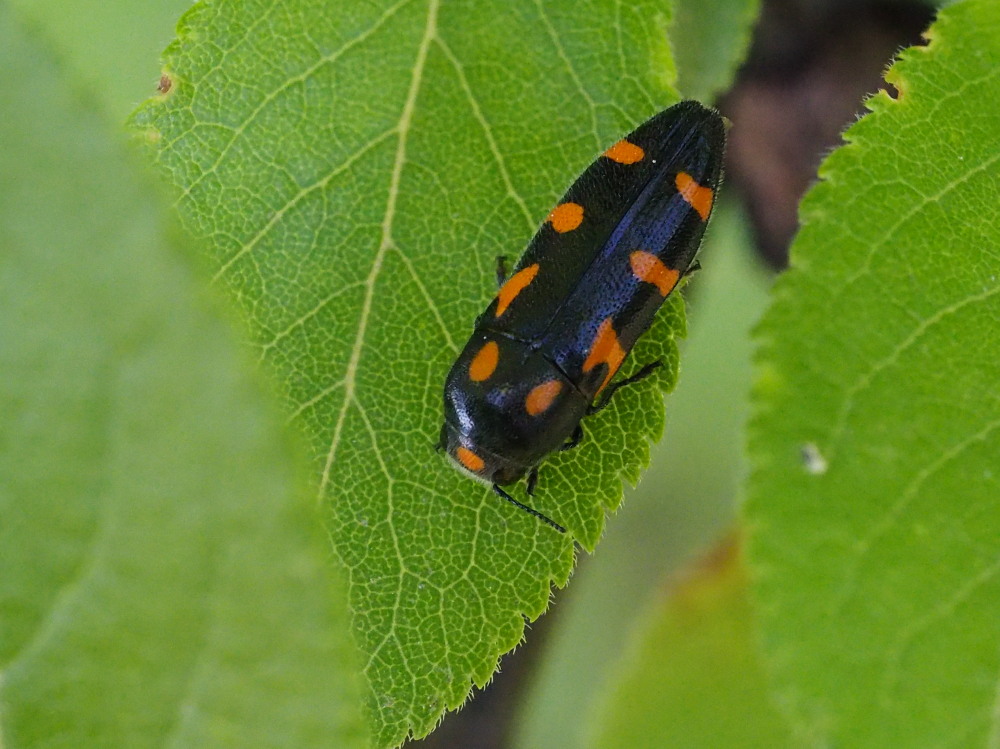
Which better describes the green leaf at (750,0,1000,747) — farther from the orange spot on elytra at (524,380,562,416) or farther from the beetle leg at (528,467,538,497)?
the orange spot on elytra at (524,380,562,416)

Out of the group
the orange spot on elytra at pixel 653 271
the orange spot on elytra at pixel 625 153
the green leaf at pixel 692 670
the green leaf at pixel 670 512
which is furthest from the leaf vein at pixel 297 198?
the green leaf at pixel 670 512

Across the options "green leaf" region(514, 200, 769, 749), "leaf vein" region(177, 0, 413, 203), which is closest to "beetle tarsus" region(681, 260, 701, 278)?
"leaf vein" region(177, 0, 413, 203)

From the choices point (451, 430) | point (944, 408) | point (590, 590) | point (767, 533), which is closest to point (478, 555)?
point (451, 430)

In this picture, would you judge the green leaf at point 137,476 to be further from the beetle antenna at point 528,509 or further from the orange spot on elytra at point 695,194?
the orange spot on elytra at point 695,194

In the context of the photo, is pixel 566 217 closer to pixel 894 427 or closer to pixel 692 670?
pixel 894 427

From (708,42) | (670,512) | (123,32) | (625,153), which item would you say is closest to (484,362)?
(625,153)

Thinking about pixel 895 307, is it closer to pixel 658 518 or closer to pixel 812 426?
pixel 812 426
